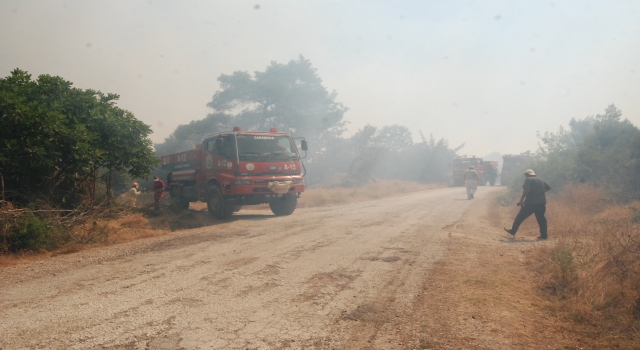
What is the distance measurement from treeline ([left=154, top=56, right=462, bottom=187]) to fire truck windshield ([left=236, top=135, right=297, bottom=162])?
23.3 meters

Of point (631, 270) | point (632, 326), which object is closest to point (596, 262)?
point (631, 270)

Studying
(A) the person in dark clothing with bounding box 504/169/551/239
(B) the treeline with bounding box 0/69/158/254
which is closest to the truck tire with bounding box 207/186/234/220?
(B) the treeline with bounding box 0/69/158/254

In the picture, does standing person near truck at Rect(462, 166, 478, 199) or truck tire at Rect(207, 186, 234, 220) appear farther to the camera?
standing person near truck at Rect(462, 166, 478, 199)

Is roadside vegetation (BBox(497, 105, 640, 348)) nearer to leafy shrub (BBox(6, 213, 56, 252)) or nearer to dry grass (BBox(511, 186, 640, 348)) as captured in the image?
dry grass (BBox(511, 186, 640, 348))

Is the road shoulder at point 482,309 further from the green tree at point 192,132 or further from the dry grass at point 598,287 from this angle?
the green tree at point 192,132

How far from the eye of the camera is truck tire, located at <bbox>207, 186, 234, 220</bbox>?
509 inches

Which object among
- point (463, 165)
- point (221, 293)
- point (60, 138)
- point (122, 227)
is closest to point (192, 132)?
point (463, 165)

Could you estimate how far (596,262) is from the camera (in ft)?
20.2

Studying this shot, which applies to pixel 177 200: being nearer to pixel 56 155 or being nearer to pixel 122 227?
pixel 122 227

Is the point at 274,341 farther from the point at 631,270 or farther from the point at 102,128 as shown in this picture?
the point at 102,128

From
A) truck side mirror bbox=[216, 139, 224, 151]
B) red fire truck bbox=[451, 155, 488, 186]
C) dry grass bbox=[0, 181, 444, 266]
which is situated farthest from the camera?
red fire truck bbox=[451, 155, 488, 186]

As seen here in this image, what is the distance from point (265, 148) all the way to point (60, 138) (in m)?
5.70

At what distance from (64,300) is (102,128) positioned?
696 cm

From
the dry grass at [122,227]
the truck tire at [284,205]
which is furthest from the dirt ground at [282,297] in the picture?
the truck tire at [284,205]
